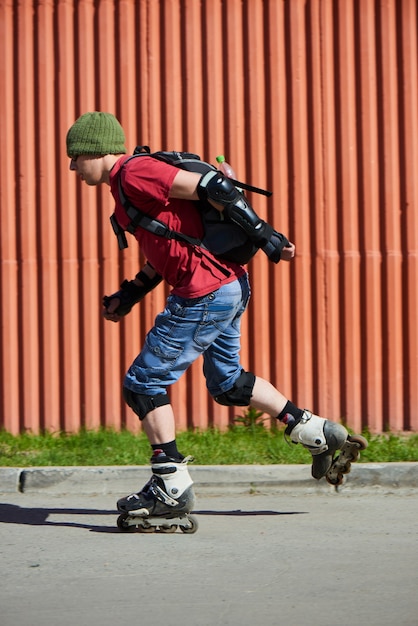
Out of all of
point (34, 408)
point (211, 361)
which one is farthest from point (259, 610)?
point (34, 408)

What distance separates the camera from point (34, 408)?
26.5 feet

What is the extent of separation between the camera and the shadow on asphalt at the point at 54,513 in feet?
18.8

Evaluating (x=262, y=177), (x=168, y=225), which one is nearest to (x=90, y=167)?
(x=168, y=225)

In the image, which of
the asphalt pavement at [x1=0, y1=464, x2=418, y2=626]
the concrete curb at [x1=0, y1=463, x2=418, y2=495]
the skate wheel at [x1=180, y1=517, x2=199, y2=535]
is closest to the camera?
the asphalt pavement at [x1=0, y1=464, x2=418, y2=626]

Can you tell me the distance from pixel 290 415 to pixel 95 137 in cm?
158

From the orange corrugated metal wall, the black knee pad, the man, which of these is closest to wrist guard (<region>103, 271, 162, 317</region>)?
the man

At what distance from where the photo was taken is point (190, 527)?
552cm

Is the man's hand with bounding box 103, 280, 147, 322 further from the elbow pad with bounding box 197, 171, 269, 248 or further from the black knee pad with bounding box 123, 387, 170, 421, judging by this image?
the elbow pad with bounding box 197, 171, 269, 248

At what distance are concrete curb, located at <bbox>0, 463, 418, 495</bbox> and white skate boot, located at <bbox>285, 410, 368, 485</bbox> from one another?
2.44ft

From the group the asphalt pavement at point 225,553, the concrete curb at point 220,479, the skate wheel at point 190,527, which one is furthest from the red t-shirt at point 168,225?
the concrete curb at point 220,479

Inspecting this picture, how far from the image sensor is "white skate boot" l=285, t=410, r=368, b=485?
5.69 m

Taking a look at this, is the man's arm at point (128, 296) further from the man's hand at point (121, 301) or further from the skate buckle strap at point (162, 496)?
the skate buckle strap at point (162, 496)

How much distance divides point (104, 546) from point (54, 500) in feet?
4.20

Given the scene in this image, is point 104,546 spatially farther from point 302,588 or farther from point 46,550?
point 302,588
